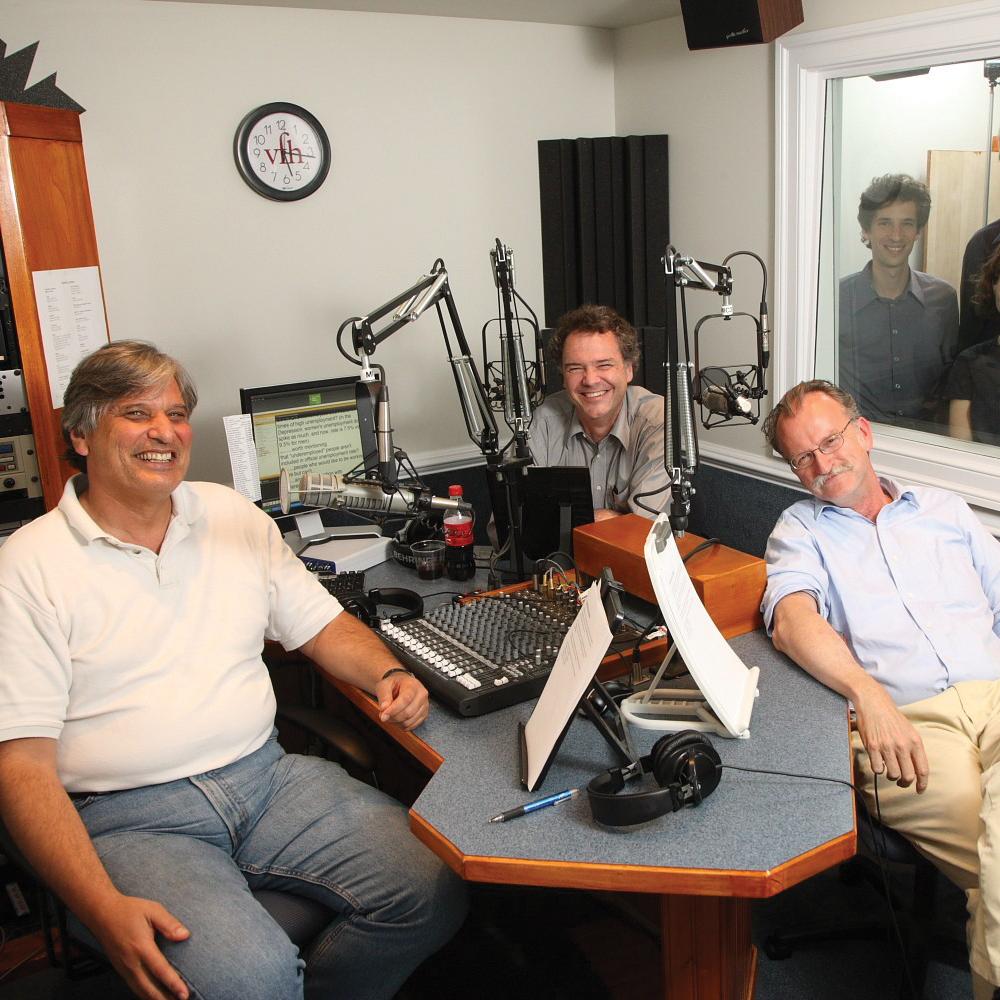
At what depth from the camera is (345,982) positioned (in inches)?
66.5

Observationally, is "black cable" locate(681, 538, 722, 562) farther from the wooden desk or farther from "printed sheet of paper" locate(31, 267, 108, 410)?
"printed sheet of paper" locate(31, 267, 108, 410)

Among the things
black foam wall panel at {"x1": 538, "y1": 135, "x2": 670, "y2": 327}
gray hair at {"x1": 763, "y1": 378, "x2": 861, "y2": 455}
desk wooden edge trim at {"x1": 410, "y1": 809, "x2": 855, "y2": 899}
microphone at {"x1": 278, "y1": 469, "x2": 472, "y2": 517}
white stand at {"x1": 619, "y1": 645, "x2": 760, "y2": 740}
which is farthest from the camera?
black foam wall panel at {"x1": 538, "y1": 135, "x2": 670, "y2": 327}

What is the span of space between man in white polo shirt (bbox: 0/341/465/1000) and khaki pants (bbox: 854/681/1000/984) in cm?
79

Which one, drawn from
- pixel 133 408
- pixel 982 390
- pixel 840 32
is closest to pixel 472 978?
pixel 133 408

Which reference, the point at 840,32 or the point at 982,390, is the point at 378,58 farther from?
the point at 982,390

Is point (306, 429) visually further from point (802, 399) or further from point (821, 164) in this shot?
point (821, 164)

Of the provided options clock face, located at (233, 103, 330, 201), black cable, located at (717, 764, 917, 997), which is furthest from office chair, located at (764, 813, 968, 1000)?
clock face, located at (233, 103, 330, 201)

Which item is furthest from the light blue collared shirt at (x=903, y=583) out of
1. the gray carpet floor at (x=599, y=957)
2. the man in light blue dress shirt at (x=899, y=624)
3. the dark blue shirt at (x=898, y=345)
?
the dark blue shirt at (x=898, y=345)

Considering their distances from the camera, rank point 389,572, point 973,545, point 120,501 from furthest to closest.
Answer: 1. point 389,572
2. point 973,545
3. point 120,501

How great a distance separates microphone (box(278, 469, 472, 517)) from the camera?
5.66ft

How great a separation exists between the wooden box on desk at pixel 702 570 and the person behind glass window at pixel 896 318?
1313 mm

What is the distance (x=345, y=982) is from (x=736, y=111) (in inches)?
109

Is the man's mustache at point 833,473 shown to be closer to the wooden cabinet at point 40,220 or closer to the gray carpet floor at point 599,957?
the gray carpet floor at point 599,957

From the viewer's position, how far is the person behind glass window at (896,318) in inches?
115
